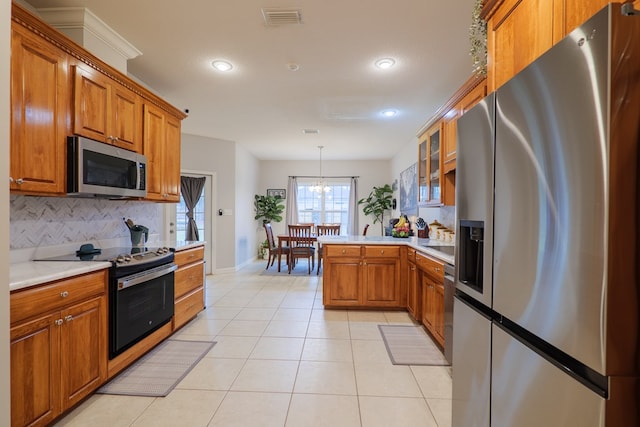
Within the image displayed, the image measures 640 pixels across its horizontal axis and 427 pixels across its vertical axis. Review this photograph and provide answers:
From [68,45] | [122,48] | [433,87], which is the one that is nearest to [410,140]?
[433,87]

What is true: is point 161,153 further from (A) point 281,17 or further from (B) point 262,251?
(B) point 262,251

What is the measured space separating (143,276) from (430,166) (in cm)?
303

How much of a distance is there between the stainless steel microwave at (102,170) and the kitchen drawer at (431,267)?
8.71 ft

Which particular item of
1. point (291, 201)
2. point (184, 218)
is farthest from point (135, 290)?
point (291, 201)

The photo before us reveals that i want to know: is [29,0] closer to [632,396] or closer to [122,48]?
[122,48]

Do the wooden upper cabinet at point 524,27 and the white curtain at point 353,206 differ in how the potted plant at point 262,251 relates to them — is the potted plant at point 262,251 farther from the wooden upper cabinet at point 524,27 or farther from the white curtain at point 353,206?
the wooden upper cabinet at point 524,27

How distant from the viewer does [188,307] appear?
3.10 meters

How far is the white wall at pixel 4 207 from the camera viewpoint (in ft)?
3.10

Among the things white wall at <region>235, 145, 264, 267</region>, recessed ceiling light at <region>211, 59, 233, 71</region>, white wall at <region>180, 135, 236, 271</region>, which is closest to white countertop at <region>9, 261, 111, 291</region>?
recessed ceiling light at <region>211, 59, 233, 71</region>

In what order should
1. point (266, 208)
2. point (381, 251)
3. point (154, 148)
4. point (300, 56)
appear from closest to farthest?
point (300, 56)
point (154, 148)
point (381, 251)
point (266, 208)

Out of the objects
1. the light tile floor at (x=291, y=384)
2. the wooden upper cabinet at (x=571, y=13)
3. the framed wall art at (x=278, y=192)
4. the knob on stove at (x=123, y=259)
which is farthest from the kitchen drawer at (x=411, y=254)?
the framed wall art at (x=278, y=192)

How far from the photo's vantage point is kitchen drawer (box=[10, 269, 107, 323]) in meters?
1.43

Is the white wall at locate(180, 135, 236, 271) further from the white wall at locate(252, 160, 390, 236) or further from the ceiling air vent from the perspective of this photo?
the ceiling air vent

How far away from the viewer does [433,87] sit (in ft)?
10.8
